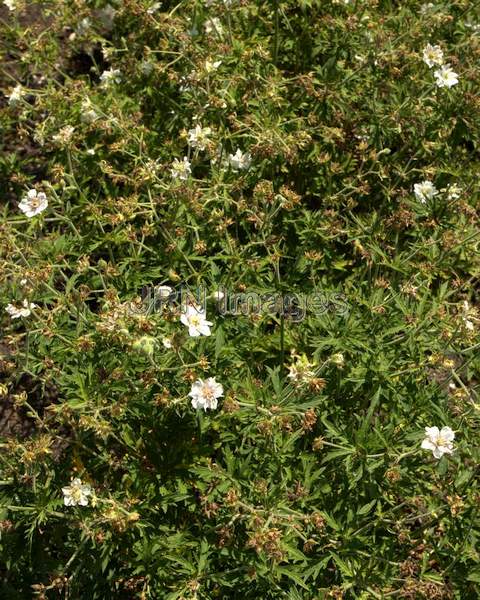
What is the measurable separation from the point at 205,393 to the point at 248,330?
0.74m

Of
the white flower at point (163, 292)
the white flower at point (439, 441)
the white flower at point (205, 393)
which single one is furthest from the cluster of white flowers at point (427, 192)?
the white flower at point (205, 393)

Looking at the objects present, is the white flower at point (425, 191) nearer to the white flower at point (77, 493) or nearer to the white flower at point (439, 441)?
the white flower at point (439, 441)

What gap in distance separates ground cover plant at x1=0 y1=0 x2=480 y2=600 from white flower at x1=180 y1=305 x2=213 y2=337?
0.04ft

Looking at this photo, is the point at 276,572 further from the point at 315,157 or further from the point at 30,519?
the point at 315,157

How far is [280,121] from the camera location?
5.20 m

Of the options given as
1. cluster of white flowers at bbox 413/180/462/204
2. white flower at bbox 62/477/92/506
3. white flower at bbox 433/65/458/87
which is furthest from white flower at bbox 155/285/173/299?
white flower at bbox 433/65/458/87

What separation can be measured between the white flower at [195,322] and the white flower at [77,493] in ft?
3.32

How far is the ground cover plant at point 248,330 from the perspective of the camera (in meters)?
3.99

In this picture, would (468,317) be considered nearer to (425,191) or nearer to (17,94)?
(425,191)

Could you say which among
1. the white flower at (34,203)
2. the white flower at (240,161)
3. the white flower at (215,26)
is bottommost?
the white flower at (240,161)

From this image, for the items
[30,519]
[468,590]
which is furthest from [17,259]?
[468,590]

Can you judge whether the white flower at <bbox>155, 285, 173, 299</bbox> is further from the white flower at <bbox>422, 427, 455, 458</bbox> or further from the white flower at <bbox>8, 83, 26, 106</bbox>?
the white flower at <bbox>8, 83, 26, 106</bbox>

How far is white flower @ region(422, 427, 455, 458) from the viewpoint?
376cm

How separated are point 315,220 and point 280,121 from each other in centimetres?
78
